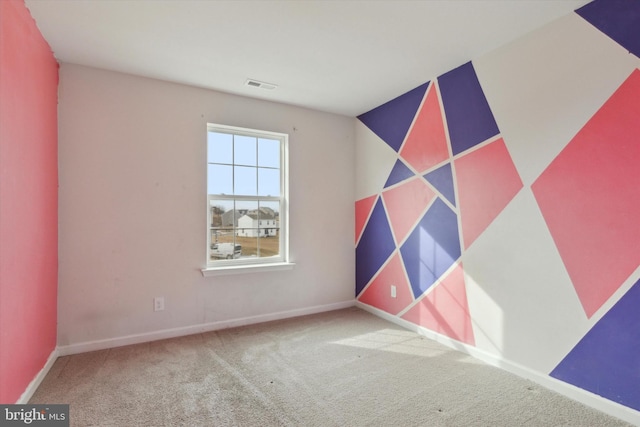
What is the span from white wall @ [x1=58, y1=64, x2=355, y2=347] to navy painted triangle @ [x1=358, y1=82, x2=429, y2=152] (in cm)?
86

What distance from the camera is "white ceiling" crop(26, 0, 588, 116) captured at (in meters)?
1.95

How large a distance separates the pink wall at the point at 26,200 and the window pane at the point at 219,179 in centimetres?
121

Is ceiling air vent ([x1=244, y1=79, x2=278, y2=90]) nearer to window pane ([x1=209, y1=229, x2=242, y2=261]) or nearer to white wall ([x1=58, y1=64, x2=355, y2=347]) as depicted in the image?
white wall ([x1=58, y1=64, x2=355, y2=347])

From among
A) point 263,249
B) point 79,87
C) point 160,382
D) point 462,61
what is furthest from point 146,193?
point 462,61

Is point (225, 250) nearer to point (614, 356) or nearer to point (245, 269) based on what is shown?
point (245, 269)

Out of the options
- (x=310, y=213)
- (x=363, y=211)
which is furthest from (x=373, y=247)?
(x=310, y=213)

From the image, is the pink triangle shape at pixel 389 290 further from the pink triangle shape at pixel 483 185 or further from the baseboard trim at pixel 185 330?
the pink triangle shape at pixel 483 185

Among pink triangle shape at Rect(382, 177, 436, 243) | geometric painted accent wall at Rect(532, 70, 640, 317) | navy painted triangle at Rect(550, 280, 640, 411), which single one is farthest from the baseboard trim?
geometric painted accent wall at Rect(532, 70, 640, 317)

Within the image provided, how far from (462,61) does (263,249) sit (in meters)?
2.63

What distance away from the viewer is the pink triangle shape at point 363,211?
12.4 feet

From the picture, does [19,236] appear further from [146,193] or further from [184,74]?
[184,74]

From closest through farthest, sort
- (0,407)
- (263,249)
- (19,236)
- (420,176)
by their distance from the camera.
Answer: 1. (0,407)
2. (19,236)
3. (420,176)
4. (263,249)

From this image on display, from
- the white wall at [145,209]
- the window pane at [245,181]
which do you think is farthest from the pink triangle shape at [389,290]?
the window pane at [245,181]

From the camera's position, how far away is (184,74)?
111 inches
